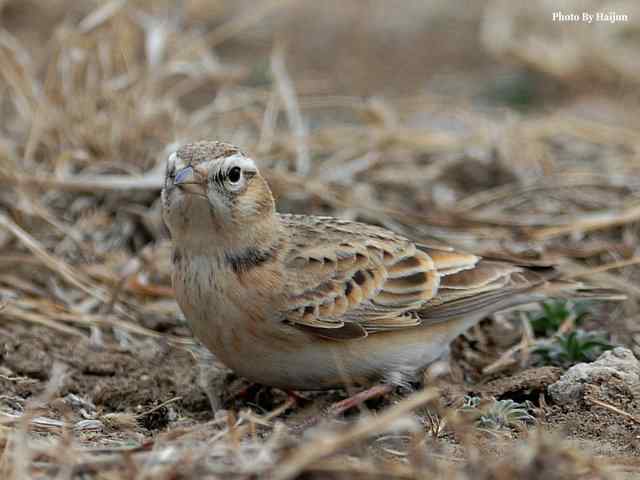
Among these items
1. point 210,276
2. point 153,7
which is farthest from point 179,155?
point 153,7

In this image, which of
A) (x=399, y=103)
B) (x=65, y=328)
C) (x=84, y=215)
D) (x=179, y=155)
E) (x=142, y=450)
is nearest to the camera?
(x=142, y=450)

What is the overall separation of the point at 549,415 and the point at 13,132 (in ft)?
16.5

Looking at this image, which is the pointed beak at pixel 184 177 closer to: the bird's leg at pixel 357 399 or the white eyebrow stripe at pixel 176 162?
the white eyebrow stripe at pixel 176 162

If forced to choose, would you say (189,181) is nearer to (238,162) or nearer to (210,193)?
(210,193)

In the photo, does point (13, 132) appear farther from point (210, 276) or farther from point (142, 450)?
point (142, 450)

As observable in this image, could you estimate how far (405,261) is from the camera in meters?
5.82

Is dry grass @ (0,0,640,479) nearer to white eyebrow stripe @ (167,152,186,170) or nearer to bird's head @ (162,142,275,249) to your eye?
bird's head @ (162,142,275,249)

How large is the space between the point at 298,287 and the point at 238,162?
71 centimetres

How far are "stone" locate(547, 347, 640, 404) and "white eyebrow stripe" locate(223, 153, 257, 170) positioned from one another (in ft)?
6.29

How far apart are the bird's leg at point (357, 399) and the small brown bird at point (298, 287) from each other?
86mm

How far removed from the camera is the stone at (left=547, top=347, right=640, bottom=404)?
5.29 meters

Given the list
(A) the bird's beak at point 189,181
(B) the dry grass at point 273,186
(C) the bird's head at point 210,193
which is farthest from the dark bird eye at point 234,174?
(B) the dry grass at point 273,186

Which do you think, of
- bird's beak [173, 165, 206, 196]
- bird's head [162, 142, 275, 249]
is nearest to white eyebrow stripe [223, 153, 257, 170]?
bird's head [162, 142, 275, 249]

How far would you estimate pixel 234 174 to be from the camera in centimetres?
508
